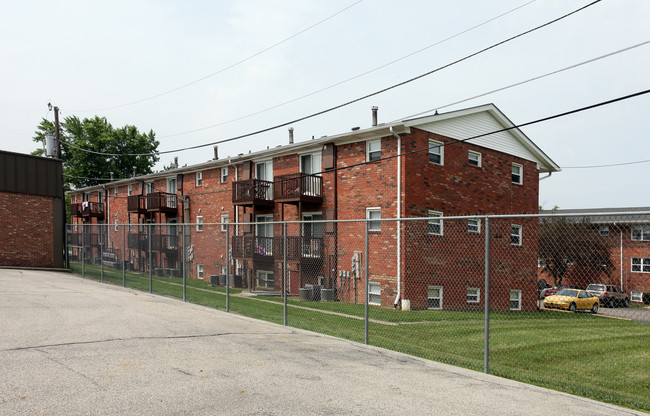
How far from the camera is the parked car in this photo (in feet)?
17.0

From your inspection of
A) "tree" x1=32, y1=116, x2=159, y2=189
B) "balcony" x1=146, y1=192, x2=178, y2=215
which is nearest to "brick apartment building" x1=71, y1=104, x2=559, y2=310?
"balcony" x1=146, y1=192, x2=178, y2=215

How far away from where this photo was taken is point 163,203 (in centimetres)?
3077

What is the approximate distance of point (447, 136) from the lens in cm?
1891

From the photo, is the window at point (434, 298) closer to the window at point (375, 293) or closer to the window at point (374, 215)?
the window at point (375, 293)

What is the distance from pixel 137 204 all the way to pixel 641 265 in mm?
32665

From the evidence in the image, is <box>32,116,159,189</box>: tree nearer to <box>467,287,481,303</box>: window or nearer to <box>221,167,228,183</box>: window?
<box>221,167,228,183</box>: window

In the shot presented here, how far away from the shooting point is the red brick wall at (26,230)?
67.5ft

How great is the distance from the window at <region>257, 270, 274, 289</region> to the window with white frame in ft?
23.9

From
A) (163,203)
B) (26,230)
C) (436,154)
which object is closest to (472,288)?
(436,154)

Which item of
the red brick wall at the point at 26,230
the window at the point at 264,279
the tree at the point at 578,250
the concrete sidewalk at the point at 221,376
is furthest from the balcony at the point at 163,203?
the tree at the point at 578,250

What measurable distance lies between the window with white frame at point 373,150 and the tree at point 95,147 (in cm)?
4310

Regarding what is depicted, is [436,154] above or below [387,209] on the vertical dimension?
above

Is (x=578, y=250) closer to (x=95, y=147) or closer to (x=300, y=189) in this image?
(x=300, y=189)

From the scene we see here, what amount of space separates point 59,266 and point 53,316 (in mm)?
15586
